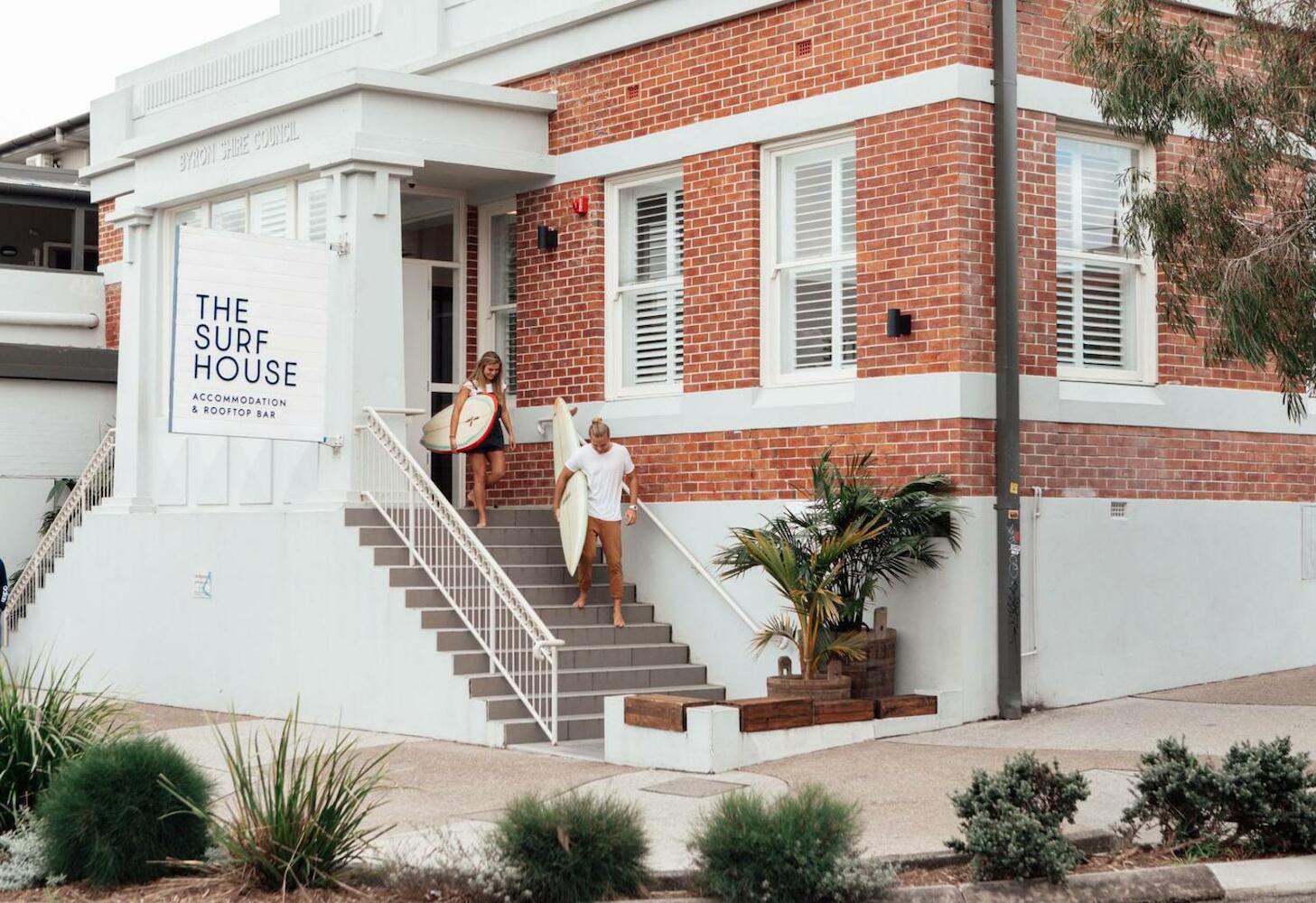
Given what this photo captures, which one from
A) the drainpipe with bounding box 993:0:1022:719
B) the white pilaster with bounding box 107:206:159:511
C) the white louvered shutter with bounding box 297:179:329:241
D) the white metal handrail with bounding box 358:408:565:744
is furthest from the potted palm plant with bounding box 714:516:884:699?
the white pilaster with bounding box 107:206:159:511

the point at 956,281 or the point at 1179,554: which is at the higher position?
the point at 956,281

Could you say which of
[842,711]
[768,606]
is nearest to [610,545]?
[768,606]

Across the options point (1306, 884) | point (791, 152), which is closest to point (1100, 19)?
point (791, 152)

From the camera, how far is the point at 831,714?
12469 millimetres

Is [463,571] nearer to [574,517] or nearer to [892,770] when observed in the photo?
[574,517]

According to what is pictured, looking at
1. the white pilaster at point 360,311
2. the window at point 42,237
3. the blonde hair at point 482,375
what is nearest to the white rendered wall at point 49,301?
the window at point 42,237

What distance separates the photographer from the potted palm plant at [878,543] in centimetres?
1305

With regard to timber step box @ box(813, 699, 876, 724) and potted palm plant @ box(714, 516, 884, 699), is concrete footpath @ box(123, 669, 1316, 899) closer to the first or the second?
timber step box @ box(813, 699, 876, 724)

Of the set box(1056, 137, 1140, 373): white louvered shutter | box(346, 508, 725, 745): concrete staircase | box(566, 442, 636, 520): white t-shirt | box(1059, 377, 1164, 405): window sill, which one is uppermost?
box(1056, 137, 1140, 373): white louvered shutter

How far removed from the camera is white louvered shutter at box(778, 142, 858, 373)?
14.5 meters

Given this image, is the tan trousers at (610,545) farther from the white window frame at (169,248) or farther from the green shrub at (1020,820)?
the green shrub at (1020,820)

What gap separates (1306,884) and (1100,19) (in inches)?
236

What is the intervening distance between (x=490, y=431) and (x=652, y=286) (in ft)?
6.32

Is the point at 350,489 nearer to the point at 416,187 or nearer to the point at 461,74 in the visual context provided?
the point at 416,187
